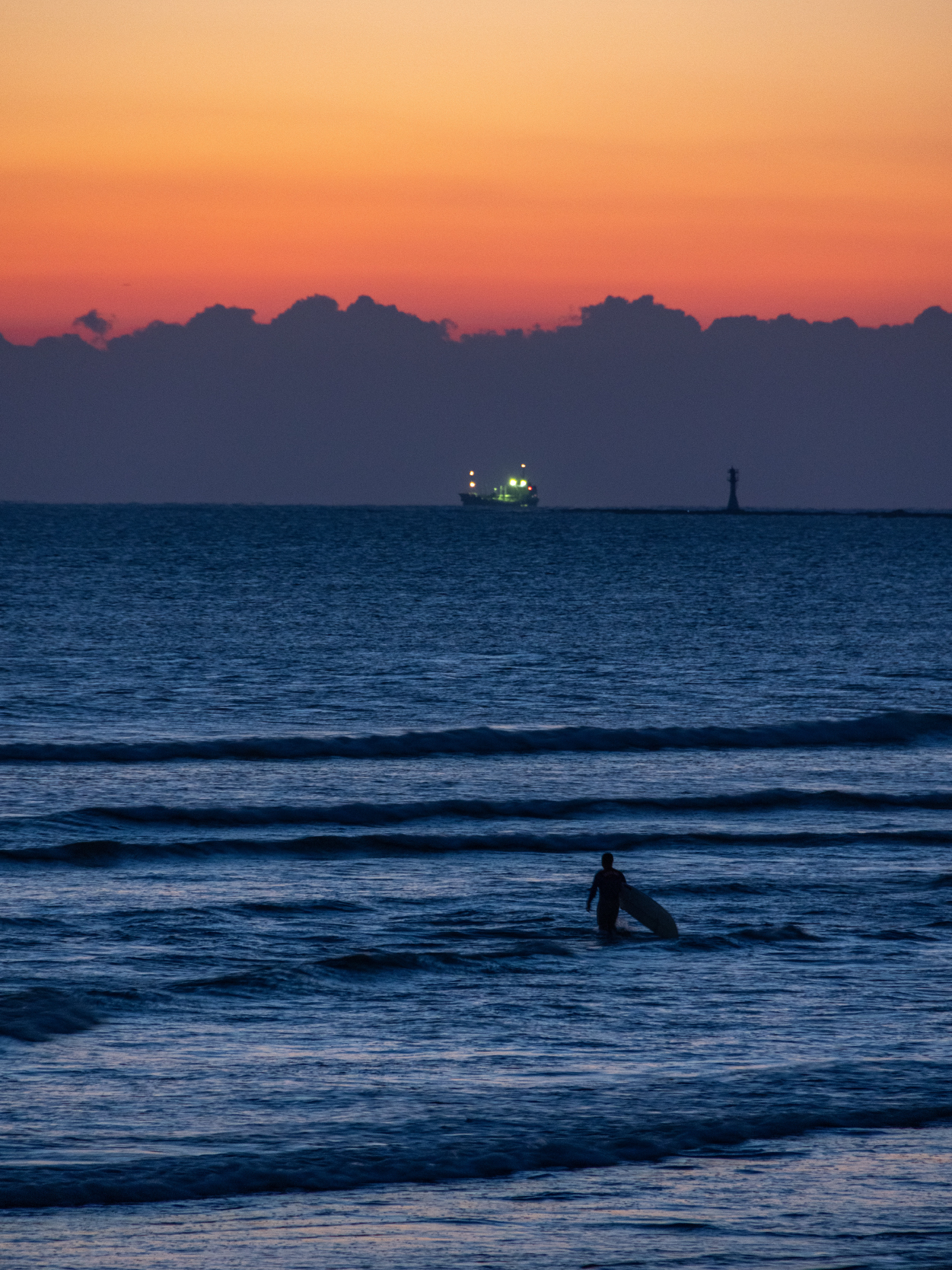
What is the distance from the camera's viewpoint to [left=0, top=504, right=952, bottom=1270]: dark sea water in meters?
11.5

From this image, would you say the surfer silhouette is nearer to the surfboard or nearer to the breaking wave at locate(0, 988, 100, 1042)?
the surfboard

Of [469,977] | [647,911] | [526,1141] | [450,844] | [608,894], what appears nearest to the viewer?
[526,1141]

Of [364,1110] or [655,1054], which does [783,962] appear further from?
[364,1110]

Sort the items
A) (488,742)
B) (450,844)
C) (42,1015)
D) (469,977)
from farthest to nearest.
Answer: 1. (488,742)
2. (450,844)
3. (469,977)
4. (42,1015)

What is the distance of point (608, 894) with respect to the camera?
20000 mm

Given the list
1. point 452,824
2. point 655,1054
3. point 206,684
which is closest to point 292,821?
point 452,824

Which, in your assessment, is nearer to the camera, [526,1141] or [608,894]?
[526,1141]

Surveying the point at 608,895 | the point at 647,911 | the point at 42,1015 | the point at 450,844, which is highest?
the point at 608,895

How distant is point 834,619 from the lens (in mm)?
77500

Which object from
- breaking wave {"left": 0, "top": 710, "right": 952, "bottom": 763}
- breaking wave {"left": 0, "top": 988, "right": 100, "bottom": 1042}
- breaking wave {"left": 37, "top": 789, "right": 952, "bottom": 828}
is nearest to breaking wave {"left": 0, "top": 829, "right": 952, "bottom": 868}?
breaking wave {"left": 37, "top": 789, "right": 952, "bottom": 828}

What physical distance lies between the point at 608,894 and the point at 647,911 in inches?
25.2

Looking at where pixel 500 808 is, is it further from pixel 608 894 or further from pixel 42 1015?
pixel 42 1015

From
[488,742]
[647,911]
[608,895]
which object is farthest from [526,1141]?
[488,742]

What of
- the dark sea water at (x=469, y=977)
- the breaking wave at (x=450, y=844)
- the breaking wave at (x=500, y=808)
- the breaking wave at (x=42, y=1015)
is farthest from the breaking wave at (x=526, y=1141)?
the breaking wave at (x=500, y=808)
